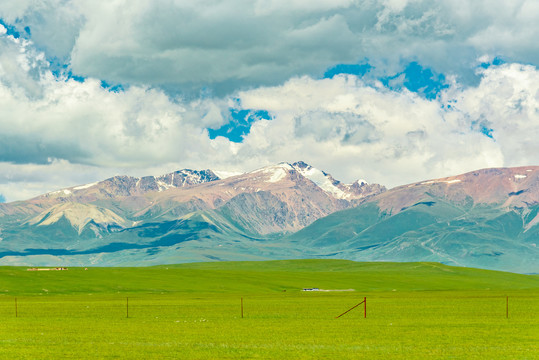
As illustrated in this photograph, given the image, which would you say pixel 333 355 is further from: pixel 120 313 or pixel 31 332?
pixel 120 313

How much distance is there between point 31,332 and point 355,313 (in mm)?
46298

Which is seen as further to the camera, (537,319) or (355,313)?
(355,313)

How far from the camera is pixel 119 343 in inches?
2306

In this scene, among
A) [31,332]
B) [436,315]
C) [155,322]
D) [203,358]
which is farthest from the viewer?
[436,315]

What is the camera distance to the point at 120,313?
101 meters

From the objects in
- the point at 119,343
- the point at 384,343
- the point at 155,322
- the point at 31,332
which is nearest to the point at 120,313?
the point at 155,322

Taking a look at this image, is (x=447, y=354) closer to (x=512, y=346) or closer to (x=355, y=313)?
(x=512, y=346)

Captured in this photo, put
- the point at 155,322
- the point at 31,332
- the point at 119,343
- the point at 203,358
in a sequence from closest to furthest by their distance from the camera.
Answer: the point at 203,358, the point at 119,343, the point at 31,332, the point at 155,322

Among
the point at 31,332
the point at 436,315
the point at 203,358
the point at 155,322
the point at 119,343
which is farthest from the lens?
the point at 436,315

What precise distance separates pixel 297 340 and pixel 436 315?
40179 millimetres

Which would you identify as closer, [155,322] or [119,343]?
[119,343]

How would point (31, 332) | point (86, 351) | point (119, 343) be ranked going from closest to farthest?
point (86, 351)
point (119, 343)
point (31, 332)

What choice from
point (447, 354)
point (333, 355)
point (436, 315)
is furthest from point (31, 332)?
point (436, 315)

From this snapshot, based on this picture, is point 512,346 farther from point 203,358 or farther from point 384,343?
point 203,358
